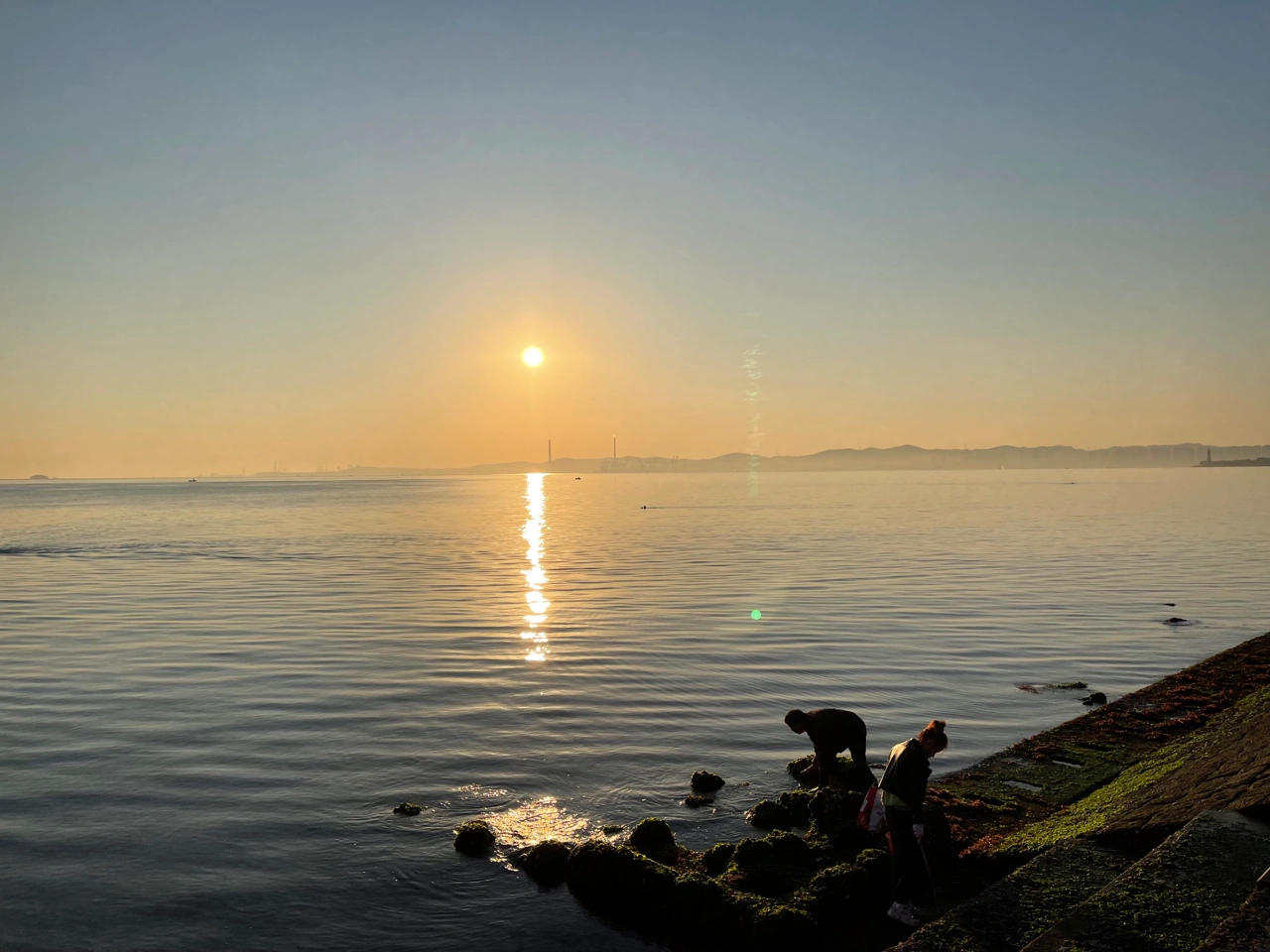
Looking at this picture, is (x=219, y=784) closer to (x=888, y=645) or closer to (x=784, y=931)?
(x=784, y=931)

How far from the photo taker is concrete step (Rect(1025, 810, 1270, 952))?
8594mm

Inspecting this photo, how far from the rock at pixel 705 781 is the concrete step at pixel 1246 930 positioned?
852 centimetres

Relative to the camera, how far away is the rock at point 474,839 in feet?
43.5

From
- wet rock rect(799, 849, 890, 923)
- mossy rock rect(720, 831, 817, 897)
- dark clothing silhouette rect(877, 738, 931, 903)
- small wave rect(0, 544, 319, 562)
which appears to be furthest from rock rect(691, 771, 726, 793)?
small wave rect(0, 544, 319, 562)

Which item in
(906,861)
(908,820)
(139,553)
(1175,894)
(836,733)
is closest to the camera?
(1175,894)

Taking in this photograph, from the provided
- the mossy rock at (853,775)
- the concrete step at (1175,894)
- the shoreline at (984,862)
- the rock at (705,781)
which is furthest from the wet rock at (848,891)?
the rock at (705,781)

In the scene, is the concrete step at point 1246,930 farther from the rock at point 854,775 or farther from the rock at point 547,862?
the rock at point 547,862

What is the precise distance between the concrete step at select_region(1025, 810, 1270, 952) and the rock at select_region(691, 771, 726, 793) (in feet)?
23.3

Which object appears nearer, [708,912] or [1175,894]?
[1175,894]

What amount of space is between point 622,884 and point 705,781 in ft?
14.5

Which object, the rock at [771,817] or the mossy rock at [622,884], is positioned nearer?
the mossy rock at [622,884]

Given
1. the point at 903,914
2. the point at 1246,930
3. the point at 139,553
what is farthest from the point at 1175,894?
the point at 139,553

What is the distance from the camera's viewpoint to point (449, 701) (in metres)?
22.5

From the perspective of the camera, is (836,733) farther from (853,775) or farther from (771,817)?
(771,817)
